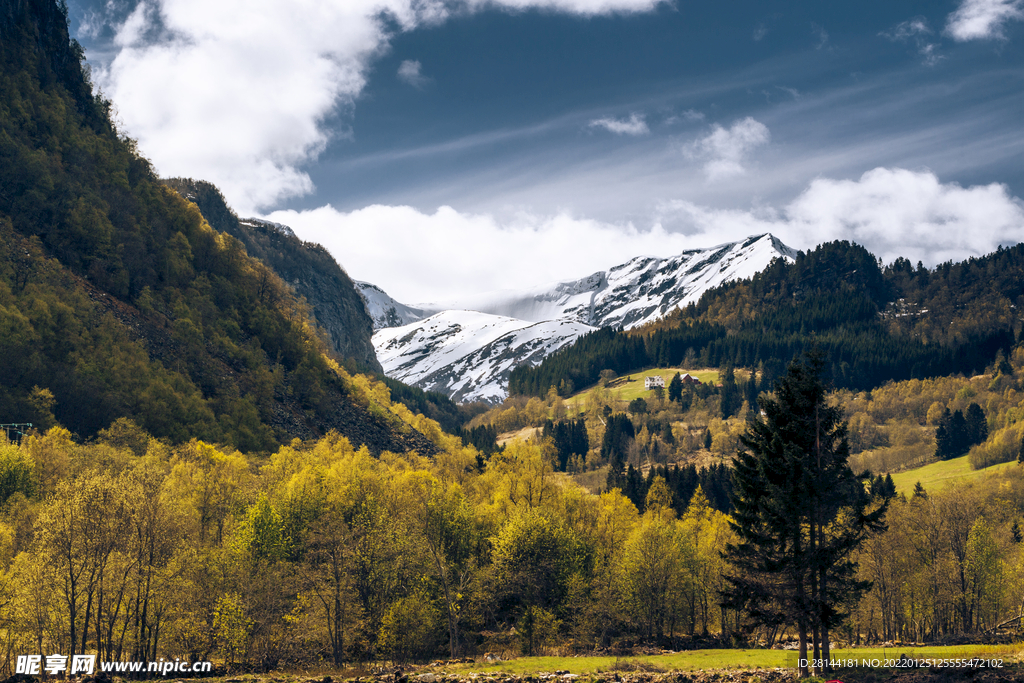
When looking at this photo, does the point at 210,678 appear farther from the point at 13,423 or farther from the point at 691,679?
the point at 13,423

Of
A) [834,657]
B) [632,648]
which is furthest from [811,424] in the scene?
[632,648]

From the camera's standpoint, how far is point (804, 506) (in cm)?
4038

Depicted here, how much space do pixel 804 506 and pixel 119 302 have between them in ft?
365

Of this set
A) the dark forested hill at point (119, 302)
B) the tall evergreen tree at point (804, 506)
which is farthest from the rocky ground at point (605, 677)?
the dark forested hill at point (119, 302)

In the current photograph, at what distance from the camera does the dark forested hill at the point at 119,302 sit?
97875 millimetres

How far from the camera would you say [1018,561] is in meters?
96.3

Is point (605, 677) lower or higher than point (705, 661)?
higher

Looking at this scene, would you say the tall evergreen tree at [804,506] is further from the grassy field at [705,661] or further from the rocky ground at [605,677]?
the grassy field at [705,661]

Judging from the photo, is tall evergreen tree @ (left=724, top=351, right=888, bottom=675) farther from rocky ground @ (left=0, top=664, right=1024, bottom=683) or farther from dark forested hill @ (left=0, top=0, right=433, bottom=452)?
dark forested hill @ (left=0, top=0, right=433, bottom=452)

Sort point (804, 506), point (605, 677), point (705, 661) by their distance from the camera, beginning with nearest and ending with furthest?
point (804, 506), point (605, 677), point (705, 661)

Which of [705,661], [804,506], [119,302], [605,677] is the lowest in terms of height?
[705,661]

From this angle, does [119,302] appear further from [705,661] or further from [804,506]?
[804,506]

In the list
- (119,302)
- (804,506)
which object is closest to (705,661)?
(804,506)

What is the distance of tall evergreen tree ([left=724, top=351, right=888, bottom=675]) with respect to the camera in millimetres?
39844
